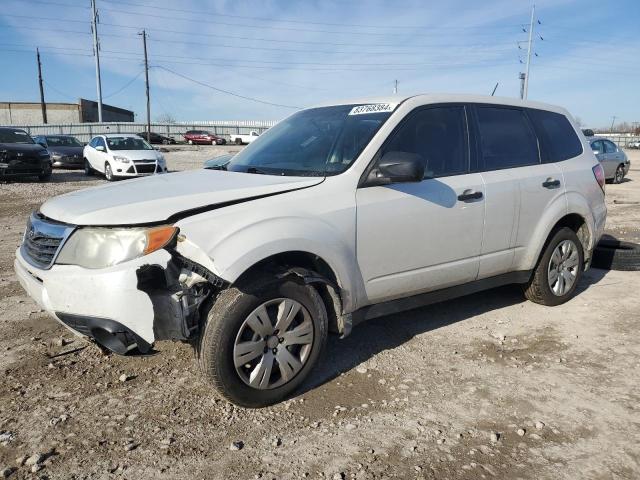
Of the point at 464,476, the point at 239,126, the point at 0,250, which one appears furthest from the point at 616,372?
the point at 239,126

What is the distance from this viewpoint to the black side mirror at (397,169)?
10.8ft

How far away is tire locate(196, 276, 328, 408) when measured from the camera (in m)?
2.88

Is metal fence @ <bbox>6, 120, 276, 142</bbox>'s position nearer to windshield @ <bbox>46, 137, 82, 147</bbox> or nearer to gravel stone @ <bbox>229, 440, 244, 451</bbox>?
windshield @ <bbox>46, 137, 82, 147</bbox>

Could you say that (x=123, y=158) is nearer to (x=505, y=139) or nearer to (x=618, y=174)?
(x=505, y=139)

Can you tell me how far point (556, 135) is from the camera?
4.91m

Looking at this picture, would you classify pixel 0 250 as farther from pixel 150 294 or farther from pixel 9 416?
pixel 150 294

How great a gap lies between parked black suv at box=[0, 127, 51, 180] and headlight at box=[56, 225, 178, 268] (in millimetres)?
14159

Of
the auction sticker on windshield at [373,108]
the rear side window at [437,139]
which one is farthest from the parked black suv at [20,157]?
the rear side window at [437,139]

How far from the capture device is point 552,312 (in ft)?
15.8

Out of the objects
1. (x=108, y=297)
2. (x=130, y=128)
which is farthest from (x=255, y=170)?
(x=130, y=128)

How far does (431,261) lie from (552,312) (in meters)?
1.75

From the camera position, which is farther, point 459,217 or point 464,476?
point 459,217

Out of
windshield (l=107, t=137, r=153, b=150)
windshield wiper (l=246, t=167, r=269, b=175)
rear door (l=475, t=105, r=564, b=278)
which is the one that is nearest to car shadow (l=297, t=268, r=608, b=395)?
rear door (l=475, t=105, r=564, b=278)

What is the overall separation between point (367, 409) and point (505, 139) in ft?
8.46
